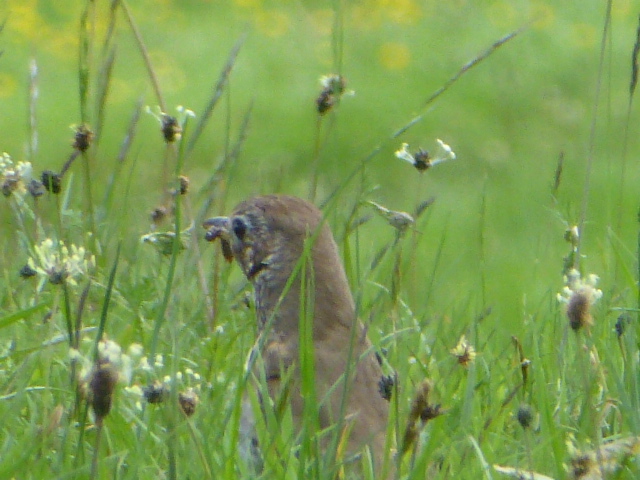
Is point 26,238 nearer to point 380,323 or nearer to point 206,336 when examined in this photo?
point 206,336

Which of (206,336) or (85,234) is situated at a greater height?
(85,234)

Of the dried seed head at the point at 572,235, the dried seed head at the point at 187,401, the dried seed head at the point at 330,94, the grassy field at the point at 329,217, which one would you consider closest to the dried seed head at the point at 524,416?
the grassy field at the point at 329,217

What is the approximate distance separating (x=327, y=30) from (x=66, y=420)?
35.3ft

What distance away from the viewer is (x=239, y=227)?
387 cm

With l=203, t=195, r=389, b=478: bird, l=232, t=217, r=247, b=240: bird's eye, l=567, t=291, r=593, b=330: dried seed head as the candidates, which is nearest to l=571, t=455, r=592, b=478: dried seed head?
l=567, t=291, r=593, b=330: dried seed head

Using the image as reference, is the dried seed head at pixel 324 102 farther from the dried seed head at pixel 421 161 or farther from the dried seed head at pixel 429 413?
the dried seed head at pixel 429 413

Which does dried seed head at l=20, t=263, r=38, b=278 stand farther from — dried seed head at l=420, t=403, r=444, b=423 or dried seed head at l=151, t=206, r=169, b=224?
dried seed head at l=420, t=403, r=444, b=423

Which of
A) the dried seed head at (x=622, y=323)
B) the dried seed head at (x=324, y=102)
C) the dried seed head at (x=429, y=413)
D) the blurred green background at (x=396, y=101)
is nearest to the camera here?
the dried seed head at (x=429, y=413)

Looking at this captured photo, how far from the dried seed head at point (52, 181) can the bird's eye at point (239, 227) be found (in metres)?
0.54

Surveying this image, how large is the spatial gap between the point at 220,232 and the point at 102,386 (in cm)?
215

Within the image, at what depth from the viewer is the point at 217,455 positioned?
276 cm

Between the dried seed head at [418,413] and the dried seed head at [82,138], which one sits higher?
the dried seed head at [82,138]

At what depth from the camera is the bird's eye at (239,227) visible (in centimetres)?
386

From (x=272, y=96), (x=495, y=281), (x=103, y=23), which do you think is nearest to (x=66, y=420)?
(x=495, y=281)
